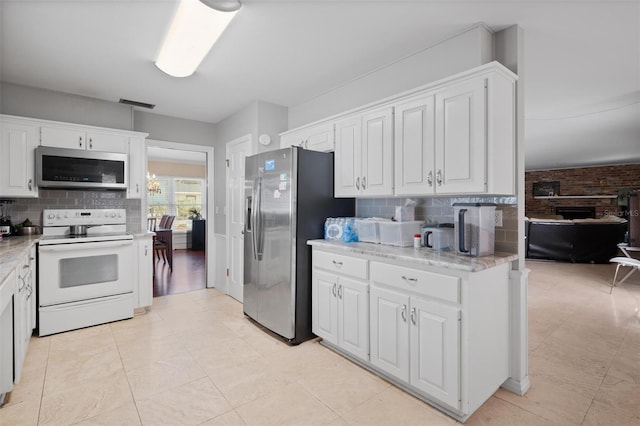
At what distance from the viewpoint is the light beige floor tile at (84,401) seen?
74.2 inches

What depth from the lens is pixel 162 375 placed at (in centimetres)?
233

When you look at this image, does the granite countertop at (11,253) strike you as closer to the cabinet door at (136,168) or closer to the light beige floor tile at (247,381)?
the cabinet door at (136,168)

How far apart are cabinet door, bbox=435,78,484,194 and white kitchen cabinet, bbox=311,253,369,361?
34.2 inches

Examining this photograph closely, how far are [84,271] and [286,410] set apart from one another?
257cm

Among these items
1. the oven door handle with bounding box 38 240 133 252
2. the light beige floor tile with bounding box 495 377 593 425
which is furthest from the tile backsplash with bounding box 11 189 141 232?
the light beige floor tile with bounding box 495 377 593 425

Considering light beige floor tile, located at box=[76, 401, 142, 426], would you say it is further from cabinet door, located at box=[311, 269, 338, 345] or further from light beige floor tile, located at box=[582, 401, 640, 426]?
light beige floor tile, located at box=[582, 401, 640, 426]

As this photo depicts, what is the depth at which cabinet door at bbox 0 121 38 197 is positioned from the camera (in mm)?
3090

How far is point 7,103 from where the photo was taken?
10.8ft

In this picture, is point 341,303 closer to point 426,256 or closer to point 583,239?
point 426,256

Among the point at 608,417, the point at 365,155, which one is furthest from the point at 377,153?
the point at 608,417

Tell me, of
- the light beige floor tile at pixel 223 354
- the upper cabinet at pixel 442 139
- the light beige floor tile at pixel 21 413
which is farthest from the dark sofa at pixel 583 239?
the light beige floor tile at pixel 21 413

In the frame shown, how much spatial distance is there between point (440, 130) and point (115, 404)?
275cm

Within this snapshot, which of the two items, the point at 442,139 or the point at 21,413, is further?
the point at 442,139

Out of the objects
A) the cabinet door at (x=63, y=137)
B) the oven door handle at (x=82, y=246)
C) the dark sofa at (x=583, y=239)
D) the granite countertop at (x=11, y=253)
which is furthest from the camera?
the dark sofa at (x=583, y=239)
